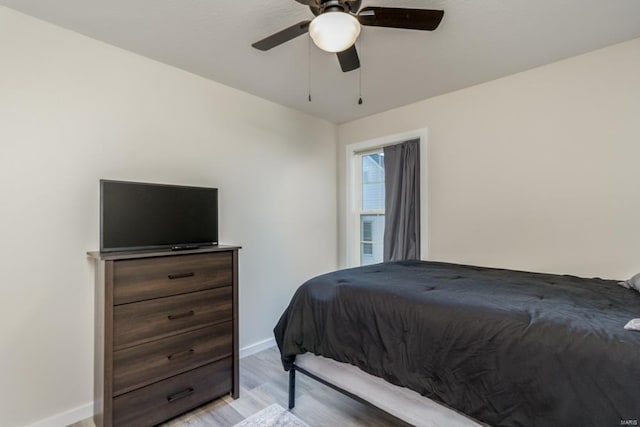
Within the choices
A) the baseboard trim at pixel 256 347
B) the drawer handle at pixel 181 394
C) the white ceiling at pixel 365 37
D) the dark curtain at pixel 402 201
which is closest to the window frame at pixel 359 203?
the dark curtain at pixel 402 201

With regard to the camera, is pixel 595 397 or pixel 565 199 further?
pixel 565 199

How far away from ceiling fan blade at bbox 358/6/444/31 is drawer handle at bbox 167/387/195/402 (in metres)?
2.42

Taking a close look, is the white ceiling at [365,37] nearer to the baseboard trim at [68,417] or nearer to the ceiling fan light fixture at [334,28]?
the ceiling fan light fixture at [334,28]

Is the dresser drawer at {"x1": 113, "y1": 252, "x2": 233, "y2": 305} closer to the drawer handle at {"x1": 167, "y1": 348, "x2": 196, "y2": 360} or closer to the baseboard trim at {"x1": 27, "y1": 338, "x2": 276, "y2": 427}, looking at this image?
the drawer handle at {"x1": 167, "y1": 348, "x2": 196, "y2": 360}

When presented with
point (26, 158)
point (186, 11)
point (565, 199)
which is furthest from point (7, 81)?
point (565, 199)

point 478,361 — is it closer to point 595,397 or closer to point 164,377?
point 595,397

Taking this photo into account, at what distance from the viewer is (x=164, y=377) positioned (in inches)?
74.1

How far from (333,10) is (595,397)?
1.81 m

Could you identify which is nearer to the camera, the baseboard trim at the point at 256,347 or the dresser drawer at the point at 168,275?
the dresser drawer at the point at 168,275

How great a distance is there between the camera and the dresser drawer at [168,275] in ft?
5.68

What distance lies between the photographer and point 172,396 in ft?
6.29

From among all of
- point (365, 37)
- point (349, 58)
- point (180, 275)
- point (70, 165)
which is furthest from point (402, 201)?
point (70, 165)

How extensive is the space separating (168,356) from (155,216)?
0.90m

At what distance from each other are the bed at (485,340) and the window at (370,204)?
160 centimetres
